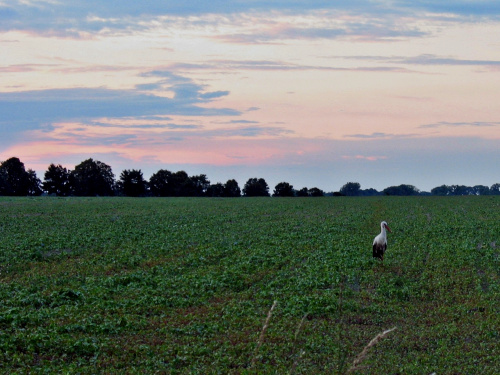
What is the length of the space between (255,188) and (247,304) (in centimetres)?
10592

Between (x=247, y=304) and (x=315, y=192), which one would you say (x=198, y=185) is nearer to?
(x=315, y=192)

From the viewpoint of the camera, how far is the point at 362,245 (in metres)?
24.9

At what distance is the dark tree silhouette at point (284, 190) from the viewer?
115688 mm

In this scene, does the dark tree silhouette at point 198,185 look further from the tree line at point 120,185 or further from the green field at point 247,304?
the green field at point 247,304

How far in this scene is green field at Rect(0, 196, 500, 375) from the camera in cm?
1005

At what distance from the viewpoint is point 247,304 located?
14.1 metres

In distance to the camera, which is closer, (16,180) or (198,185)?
(16,180)

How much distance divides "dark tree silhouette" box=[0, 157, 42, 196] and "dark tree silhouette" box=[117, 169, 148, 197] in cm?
1646

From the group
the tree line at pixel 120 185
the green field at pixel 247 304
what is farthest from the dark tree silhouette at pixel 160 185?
the green field at pixel 247 304

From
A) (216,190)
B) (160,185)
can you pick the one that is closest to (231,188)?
(216,190)

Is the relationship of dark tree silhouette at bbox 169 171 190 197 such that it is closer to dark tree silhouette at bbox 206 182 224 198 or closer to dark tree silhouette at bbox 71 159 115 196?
dark tree silhouette at bbox 206 182 224 198

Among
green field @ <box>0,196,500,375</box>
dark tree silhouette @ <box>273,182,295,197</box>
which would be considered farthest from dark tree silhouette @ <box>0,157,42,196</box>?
green field @ <box>0,196,500,375</box>

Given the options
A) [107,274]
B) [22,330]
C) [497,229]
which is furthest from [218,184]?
[22,330]

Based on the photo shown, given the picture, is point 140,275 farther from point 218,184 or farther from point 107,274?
point 218,184
